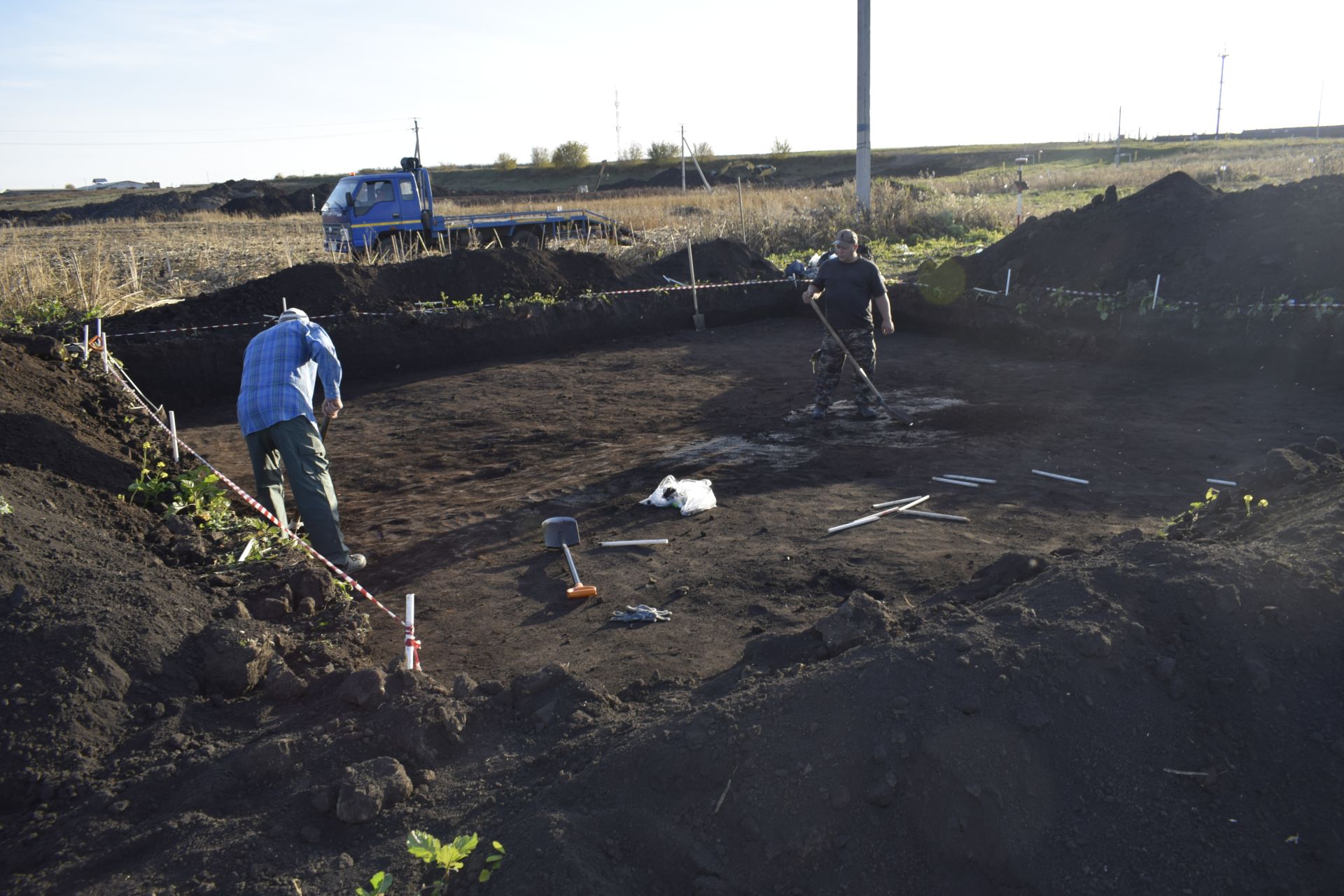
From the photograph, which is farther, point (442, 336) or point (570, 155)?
point (570, 155)

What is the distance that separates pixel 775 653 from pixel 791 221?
1837cm

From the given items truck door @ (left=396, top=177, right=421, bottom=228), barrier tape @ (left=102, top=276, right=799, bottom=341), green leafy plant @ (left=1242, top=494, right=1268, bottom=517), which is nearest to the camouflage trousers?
green leafy plant @ (left=1242, top=494, right=1268, bottom=517)

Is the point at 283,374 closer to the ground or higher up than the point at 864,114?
closer to the ground

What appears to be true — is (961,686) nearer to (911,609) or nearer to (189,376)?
(911,609)

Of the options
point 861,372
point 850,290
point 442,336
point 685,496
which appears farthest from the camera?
point 442,336

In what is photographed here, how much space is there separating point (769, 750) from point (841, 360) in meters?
7.02

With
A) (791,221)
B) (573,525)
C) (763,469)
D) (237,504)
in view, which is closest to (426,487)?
(237,504)

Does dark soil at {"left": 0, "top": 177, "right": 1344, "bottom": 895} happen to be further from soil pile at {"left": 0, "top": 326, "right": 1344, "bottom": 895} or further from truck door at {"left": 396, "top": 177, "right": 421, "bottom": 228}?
truck door at {"left": 396, "top": 177, "right": 421, "bottom": 228}

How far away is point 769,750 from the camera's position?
10.3 feet

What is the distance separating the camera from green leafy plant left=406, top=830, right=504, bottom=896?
8.86 feet

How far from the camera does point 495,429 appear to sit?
9.88 m

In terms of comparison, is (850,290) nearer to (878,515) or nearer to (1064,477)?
(1064,477)

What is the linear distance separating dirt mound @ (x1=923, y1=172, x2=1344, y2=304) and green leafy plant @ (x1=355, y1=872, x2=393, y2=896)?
11776mm

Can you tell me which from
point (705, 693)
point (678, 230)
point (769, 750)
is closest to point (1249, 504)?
point (705, 693)
